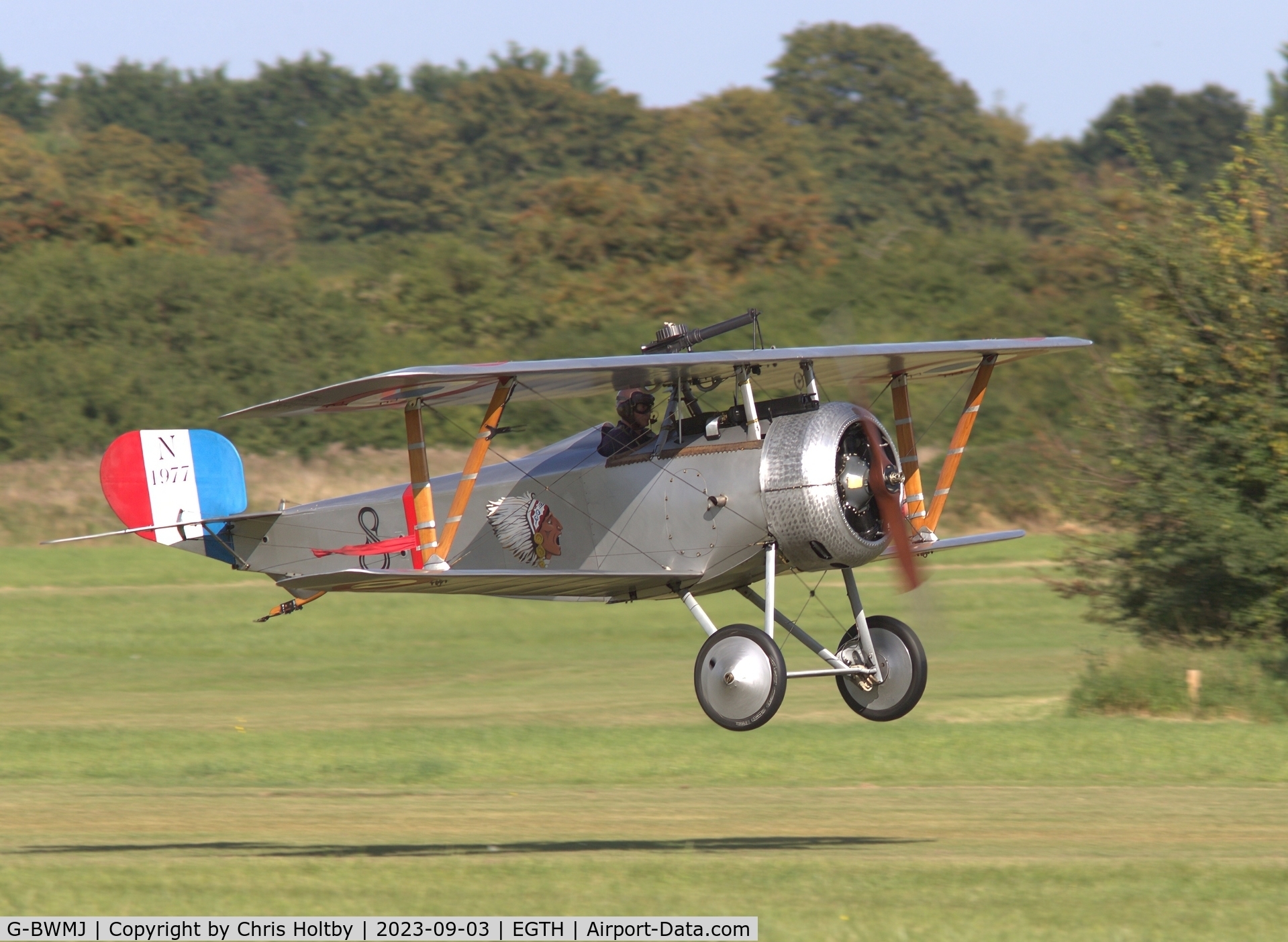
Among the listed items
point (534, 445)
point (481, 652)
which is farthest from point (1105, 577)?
point (534, 445)

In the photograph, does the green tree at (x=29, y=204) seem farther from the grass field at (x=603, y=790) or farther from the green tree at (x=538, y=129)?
the green tree at (x=538, y=129)

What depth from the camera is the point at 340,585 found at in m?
12.6

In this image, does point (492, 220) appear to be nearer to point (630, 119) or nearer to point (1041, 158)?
point (630, 119)

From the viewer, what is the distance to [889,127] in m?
109

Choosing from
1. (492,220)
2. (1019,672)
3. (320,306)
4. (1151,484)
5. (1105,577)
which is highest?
(492,220)

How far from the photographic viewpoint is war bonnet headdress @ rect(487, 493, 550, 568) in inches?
547

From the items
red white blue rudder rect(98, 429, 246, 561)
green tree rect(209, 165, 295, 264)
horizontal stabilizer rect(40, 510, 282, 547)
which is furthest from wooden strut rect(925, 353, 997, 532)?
green tree rect(209, 165, 295, 264)

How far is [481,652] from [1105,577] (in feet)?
51.1

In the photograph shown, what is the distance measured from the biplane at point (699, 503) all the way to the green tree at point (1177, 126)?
4098 inches

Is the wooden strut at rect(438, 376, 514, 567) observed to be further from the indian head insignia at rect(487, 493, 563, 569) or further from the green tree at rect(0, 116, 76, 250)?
the green tree at rect(0, 116, 76, 250)

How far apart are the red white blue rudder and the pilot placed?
4055mm

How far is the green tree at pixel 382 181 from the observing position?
314ft
